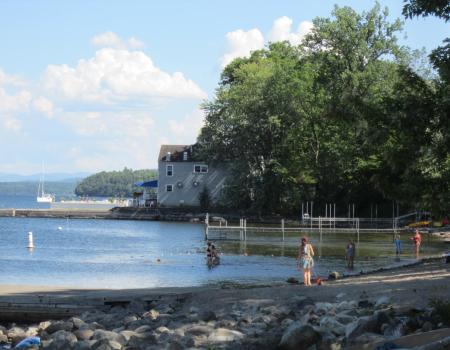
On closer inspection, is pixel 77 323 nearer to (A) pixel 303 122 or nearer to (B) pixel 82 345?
(B) pixel 82 345

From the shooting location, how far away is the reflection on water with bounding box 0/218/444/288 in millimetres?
34500

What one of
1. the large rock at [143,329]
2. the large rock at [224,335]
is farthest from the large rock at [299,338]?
the large rock at [143,329]

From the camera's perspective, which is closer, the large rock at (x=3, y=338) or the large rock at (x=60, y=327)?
the large rock at (x=60, y=327)

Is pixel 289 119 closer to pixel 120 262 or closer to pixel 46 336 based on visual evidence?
pixel 120 262

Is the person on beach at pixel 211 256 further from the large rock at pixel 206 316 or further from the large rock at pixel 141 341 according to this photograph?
the large rock at pixel 141 341

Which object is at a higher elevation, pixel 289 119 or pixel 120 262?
pixel 289 119

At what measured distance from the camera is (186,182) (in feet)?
319

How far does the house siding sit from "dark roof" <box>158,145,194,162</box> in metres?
0.77

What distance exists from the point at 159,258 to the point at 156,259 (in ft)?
1.51

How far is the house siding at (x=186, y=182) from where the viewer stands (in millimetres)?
96438

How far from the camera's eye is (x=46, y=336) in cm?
1767

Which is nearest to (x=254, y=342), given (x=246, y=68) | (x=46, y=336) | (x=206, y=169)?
(x=46, y=336)

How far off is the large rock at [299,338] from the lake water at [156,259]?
18.3m

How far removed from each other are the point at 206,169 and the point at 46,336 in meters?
Answer: 79.2
